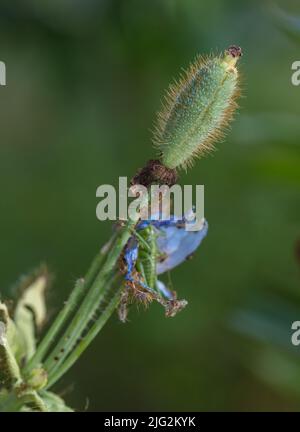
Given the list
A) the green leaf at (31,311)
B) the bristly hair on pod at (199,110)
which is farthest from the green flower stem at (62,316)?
the bristly hair on pod at (199,110)

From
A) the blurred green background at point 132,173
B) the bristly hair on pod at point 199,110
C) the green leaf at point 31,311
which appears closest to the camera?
the bristly hair on pod at point 199,110

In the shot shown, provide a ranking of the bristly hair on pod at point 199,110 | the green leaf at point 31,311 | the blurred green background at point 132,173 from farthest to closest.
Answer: the blurred green background at point 132,173 → the green leaf at point 31,311 → the bristly hair on pod at point 199,110

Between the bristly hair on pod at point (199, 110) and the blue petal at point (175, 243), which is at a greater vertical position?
the bristly hair on pod at point (199, 110)

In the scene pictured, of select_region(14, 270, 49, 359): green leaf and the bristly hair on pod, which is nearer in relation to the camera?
the bristly hair on pod

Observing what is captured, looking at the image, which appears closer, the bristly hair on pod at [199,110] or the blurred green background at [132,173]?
the bristly hair on pod at [199,110]

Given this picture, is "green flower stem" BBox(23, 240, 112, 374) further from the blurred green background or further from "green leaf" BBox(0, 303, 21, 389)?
the blurred green background

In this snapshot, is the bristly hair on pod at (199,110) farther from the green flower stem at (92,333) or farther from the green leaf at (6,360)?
the green leaf at (6,360)

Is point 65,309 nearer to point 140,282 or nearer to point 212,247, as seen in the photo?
point 140,282

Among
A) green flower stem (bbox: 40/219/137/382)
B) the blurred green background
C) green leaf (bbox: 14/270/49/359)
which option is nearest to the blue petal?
green flower stem (bbox: 40/219/137/382)
